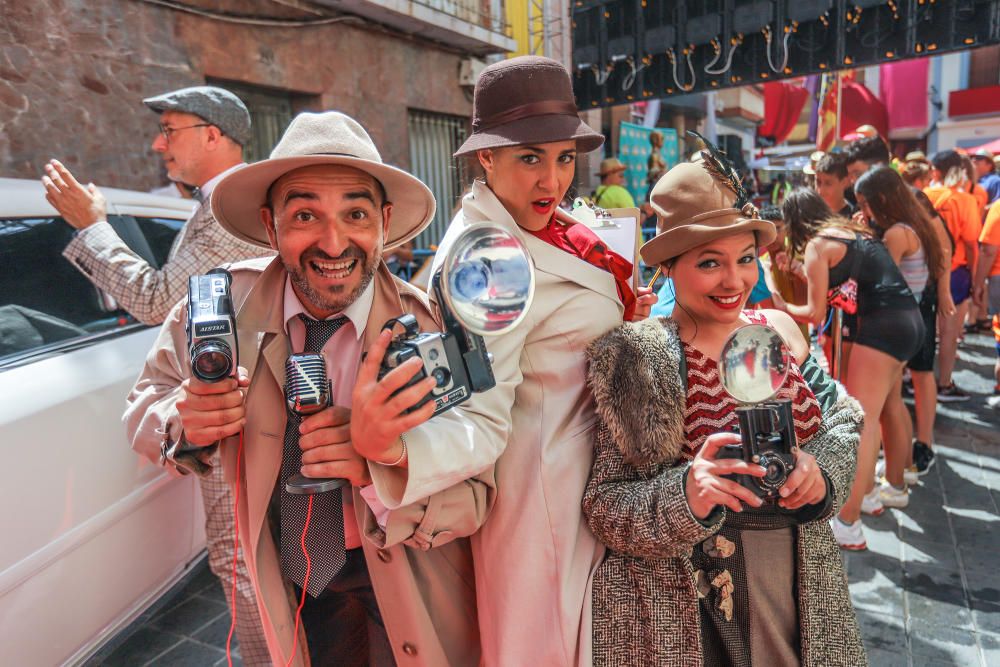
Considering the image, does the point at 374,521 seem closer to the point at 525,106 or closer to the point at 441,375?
the point at 441,375

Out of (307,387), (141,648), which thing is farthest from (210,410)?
(141,648)

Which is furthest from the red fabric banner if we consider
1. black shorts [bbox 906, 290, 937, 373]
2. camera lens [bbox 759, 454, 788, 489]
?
camera lens [bbox 759, 454, 788, 489]

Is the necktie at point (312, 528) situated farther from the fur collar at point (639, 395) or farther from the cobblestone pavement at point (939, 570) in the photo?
the cobblestone pavement at point (939, 570)

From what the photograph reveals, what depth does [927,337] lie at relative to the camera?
15.4 ft

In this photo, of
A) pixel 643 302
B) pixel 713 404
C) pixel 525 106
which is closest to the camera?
pixel 713 404

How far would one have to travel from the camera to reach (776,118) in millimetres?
22531

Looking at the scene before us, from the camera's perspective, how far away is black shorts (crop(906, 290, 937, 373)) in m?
4.64

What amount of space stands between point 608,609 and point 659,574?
0.46ft

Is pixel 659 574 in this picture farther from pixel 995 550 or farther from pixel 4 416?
pixel 995 550

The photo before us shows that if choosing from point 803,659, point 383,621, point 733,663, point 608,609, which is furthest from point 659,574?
point 383,621

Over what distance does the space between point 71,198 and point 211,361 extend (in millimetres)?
1530

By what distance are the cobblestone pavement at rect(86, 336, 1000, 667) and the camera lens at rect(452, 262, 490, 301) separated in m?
2.52

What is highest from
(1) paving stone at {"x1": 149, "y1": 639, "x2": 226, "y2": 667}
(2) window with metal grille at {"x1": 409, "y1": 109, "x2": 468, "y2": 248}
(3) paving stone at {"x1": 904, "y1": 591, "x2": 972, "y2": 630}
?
(2) window with metal grille at {"x1": 409, "y1": 109, "x2": 468, "y2": 248}

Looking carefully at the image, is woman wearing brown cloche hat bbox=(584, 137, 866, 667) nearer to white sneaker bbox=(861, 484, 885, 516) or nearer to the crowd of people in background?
the crowd of people in background
